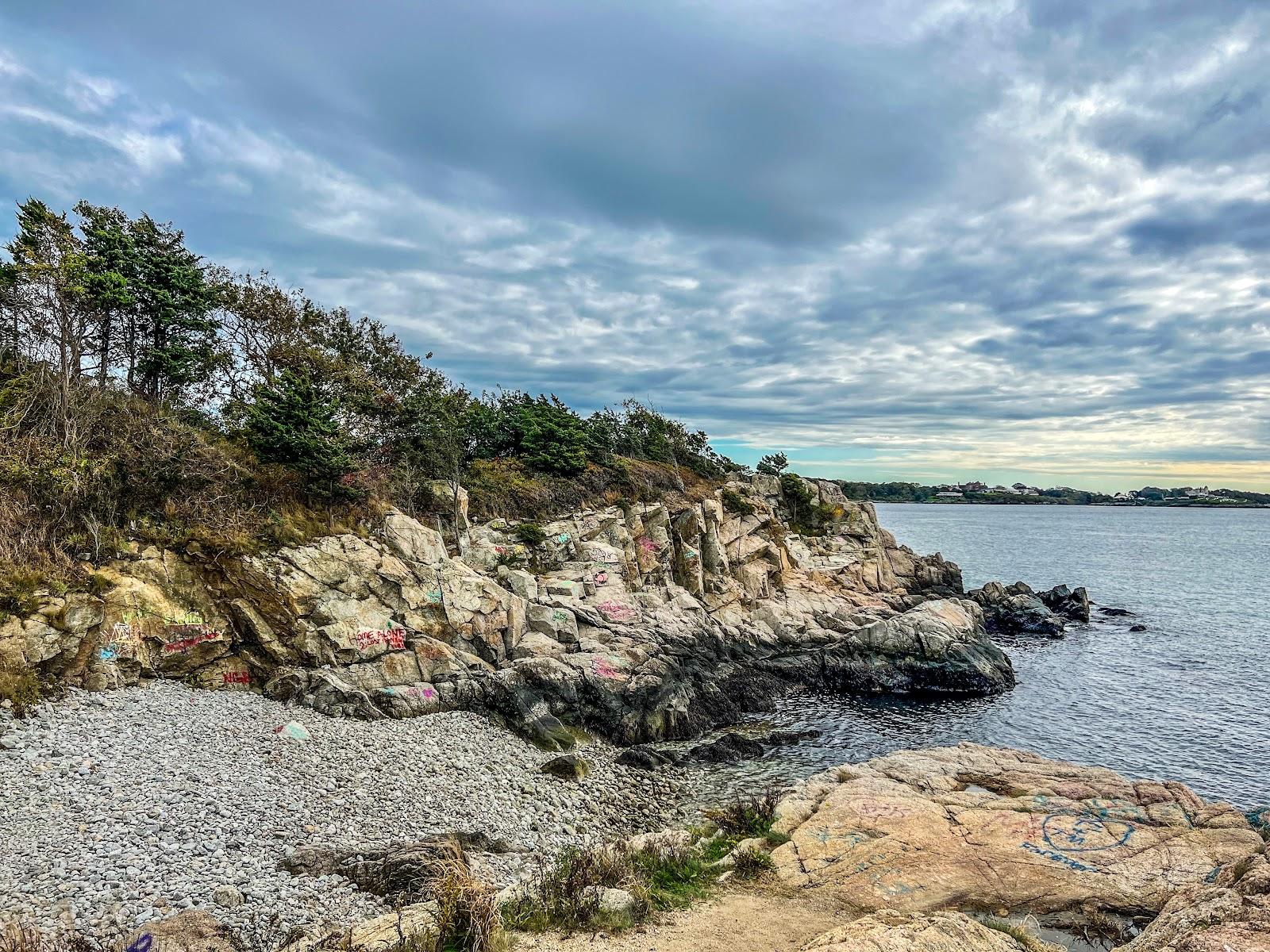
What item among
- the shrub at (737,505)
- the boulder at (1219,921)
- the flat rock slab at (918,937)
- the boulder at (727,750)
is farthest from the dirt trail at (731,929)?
the shrub at (737,505)

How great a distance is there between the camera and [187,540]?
808 inches

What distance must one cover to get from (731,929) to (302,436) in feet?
74.5

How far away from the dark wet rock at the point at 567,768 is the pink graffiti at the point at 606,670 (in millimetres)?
5601

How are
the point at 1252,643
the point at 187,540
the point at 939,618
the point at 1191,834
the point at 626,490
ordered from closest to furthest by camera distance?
the point at 1191,834, the point at 187,540, the point at 939,618, the point at 1252,643, the point at 626,490

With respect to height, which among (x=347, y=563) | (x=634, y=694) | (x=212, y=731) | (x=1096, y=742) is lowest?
(x=1096, y=742)

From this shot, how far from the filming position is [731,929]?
9.56m

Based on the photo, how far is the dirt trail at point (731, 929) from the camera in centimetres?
881

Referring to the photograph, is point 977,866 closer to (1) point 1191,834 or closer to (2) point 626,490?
(1) point 1191,834

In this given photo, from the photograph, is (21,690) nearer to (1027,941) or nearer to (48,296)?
(48,296)

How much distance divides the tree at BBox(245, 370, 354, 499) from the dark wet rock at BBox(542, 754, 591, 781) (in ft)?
47.9

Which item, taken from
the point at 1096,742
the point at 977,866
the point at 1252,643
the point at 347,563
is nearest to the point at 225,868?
the point at 347,563

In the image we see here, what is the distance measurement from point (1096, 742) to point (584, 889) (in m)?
23.2

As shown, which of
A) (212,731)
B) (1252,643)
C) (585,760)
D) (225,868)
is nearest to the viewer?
(225,868)

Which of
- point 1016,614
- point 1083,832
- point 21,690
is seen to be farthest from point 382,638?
point 1016,614
